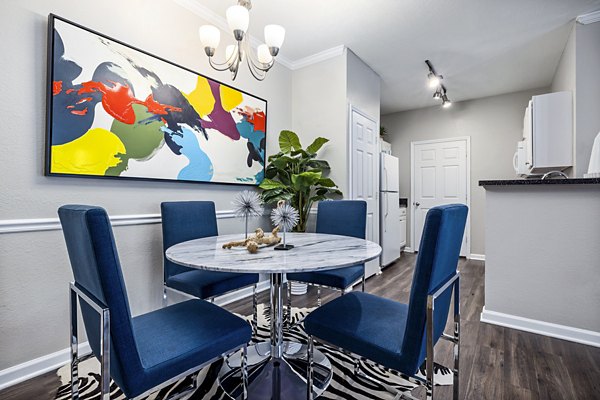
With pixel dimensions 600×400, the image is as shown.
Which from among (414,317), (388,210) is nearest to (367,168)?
(388,210)

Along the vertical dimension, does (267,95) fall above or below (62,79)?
above

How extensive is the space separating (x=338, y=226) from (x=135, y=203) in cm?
154

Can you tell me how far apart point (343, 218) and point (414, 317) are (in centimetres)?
135

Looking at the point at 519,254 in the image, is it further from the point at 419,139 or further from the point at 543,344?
the point at 419,139

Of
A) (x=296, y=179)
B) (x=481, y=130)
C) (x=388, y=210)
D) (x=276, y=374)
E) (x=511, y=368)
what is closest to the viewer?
(x=276, y=374)

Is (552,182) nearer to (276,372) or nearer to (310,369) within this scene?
(310,369)

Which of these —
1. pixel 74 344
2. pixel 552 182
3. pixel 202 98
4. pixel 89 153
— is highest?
pixel 202 98

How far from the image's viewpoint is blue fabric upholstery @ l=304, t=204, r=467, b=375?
96 cm

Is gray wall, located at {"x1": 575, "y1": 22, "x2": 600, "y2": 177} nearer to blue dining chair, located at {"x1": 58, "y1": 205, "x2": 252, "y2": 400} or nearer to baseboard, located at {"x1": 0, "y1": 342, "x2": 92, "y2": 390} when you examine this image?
blue dining chair, located at {"x1": 58, "y1": 205, "x2": 252, "y2": 400}

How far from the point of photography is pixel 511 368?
1.72 meters

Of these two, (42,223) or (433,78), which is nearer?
(42,223)

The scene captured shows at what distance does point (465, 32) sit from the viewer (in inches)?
116

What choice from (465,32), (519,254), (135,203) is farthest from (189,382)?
(465,32)

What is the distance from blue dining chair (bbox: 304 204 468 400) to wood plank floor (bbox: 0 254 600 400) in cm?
53
